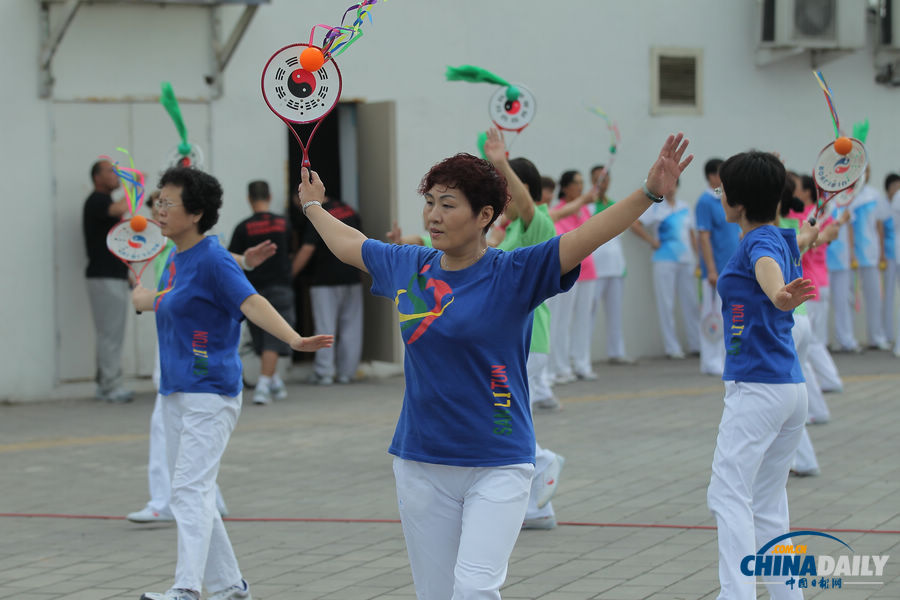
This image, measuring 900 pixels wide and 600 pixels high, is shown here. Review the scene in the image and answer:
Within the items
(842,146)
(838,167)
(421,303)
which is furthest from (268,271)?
(421,303)

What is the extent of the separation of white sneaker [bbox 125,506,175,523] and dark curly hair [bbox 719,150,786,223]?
3.74 meters

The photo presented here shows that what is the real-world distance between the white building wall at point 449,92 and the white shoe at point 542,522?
663 centimetres

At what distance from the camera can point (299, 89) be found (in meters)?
4.48

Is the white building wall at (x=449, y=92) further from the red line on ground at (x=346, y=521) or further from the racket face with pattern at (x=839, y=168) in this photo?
the racket face with pattern at (x=839, y=168)

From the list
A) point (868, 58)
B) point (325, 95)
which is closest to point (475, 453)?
point (325, 95)

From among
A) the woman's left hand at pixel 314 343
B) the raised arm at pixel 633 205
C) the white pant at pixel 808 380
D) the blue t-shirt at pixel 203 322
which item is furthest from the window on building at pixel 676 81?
the raised arm at pixel 633 205

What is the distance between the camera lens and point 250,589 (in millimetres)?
5828

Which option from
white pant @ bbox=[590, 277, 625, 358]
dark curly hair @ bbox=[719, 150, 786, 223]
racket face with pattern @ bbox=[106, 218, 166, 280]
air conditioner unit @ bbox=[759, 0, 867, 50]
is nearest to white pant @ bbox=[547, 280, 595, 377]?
white pant @ bbox=[590, 277, 625, 358]

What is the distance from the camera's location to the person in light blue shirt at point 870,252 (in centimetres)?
1517

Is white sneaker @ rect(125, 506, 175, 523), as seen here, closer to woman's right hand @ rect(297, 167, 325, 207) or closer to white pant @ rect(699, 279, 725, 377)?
woman's right hand @ rect(297, 167, 325, 207)

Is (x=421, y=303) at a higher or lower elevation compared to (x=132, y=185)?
lower

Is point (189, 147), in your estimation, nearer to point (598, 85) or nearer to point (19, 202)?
point (19, 202)

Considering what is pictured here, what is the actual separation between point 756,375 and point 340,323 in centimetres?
851

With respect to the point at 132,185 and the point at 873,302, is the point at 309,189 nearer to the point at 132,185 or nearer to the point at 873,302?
the point at 132,185
